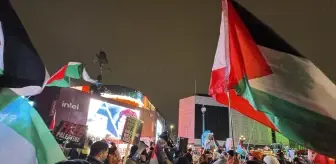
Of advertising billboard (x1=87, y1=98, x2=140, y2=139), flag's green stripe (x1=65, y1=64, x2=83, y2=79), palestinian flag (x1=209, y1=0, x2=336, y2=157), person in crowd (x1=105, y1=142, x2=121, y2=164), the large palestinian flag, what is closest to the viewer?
the large palestinian flag

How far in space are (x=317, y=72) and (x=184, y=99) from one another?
272ft

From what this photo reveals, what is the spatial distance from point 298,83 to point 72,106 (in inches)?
422

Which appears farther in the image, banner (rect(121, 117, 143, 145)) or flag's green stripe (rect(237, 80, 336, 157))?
banner (rect(121, 117, 143, 145))

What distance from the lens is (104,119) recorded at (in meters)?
15.0

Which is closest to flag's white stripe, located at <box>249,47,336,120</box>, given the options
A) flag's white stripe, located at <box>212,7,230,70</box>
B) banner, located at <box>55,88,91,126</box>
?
flag's white stripe, located at <box>212,7,230,70</box>

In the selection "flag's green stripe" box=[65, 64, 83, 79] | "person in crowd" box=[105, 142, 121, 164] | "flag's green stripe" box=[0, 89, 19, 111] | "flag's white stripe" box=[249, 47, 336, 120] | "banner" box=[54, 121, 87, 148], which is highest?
"flag's green stripe" box=[65, 64, 83, 79]

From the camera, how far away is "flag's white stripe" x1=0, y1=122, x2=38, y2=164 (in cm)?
344

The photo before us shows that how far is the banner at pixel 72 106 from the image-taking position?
39.8 feet

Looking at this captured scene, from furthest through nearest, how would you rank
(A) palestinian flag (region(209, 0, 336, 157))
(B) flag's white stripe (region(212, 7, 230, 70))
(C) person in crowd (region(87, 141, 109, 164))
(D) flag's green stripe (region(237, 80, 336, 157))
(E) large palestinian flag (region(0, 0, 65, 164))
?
(C) person in crowd (region(87, 141, 109, 164)), (B) flag's white stripe (region(212, 7, 230, 70)), (A) palestinian flag (region(209, 0, 336, 157)), (D) flag's green stripe (region(237, 80, 336, 157)), (E) large palestinian flag (region(0, 0, 65, 164))

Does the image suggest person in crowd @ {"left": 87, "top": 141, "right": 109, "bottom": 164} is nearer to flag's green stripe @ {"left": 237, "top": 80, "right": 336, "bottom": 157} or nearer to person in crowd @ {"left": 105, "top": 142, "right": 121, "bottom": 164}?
person in crowd @ {"left": 105, "top": 142, "right": 121, "bottom": 164}

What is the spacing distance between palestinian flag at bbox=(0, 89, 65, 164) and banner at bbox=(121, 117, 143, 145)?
274 cm

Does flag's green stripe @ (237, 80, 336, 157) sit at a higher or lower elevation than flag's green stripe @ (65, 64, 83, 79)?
lower

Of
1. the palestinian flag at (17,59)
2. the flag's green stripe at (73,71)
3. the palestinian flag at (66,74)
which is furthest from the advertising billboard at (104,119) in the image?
the palestinian flag at (17,59)

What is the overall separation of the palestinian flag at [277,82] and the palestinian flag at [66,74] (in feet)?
16.6
